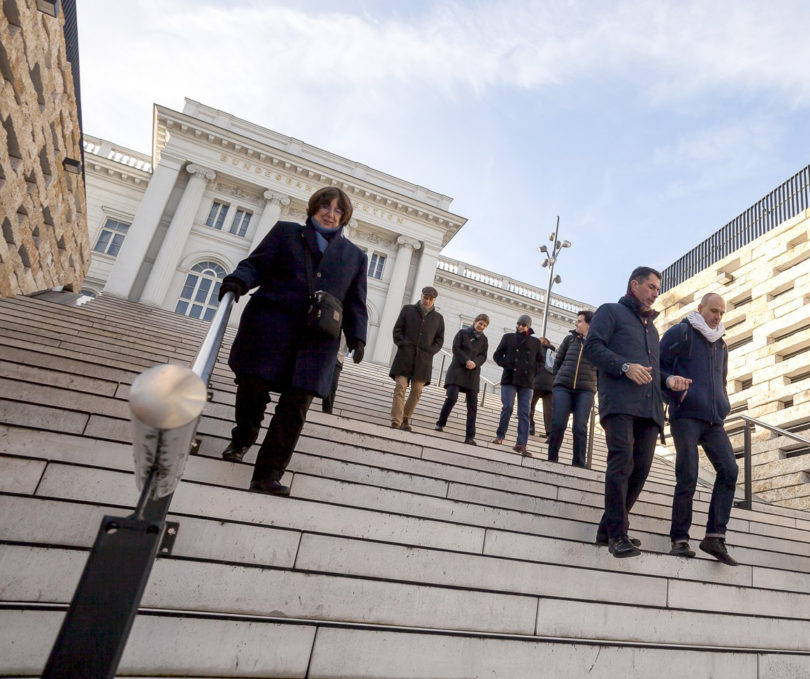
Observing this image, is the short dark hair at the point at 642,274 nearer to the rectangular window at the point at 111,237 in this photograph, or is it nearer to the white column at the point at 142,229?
the white column at the point at 142,229

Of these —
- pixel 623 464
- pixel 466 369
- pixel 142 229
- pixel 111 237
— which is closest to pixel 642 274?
pixel 623 464

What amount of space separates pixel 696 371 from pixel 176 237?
21.3 meters

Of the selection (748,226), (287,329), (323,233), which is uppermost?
(748,226)

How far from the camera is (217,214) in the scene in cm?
2308

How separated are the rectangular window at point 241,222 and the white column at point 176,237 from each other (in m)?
1.63

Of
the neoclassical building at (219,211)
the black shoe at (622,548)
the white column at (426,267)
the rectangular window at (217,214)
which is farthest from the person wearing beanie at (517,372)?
the rectangular window at (217,214)

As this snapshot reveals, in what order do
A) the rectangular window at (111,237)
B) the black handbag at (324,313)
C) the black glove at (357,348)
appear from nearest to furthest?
the black handbag at (324,313), the black glove at (357,348), the rectangular window at (111,237)

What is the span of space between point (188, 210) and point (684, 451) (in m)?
22.1

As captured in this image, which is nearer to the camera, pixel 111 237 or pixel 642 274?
pixel 642 274

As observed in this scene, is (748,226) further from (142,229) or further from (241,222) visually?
(142,229)

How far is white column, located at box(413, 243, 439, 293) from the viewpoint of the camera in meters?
24.9

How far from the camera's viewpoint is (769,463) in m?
8.45

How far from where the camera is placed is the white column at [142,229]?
20172 millimetres

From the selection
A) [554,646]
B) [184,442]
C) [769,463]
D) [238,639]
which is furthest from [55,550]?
[769,463]
